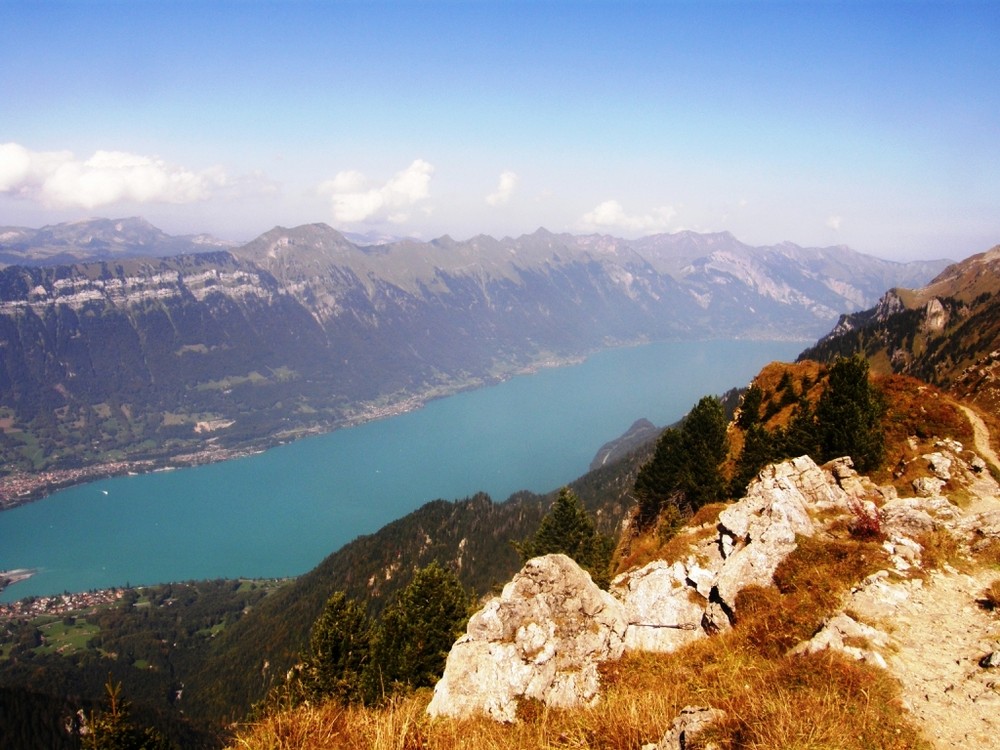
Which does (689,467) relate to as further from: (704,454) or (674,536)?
(674,536)

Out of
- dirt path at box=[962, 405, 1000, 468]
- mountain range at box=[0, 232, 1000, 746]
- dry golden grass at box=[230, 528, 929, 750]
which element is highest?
dry golden grass at box=[230, 528, 929, 750]

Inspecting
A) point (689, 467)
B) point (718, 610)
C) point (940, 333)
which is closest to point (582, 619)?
point (718, 610)

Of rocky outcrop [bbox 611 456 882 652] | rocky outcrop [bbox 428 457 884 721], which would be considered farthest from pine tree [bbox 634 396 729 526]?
rocky outcrop [bbox 428 457 884 721]

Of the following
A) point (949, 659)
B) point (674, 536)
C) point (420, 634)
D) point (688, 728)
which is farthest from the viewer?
point (674, 536)

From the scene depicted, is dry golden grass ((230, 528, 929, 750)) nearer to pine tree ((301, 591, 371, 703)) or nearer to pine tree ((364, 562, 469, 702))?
pine tree ((364, 562, 469, 702))

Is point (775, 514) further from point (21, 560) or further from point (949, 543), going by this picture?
point (21, 560)

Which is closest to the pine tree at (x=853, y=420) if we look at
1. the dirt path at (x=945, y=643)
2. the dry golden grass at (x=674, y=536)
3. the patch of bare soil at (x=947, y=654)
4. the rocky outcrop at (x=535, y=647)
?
the dry golden grass at (x=674, y=536)

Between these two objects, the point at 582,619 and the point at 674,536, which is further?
the point at 674,536

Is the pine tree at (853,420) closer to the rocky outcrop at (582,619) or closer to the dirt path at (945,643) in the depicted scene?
the rocky outcrop at (582,619)
